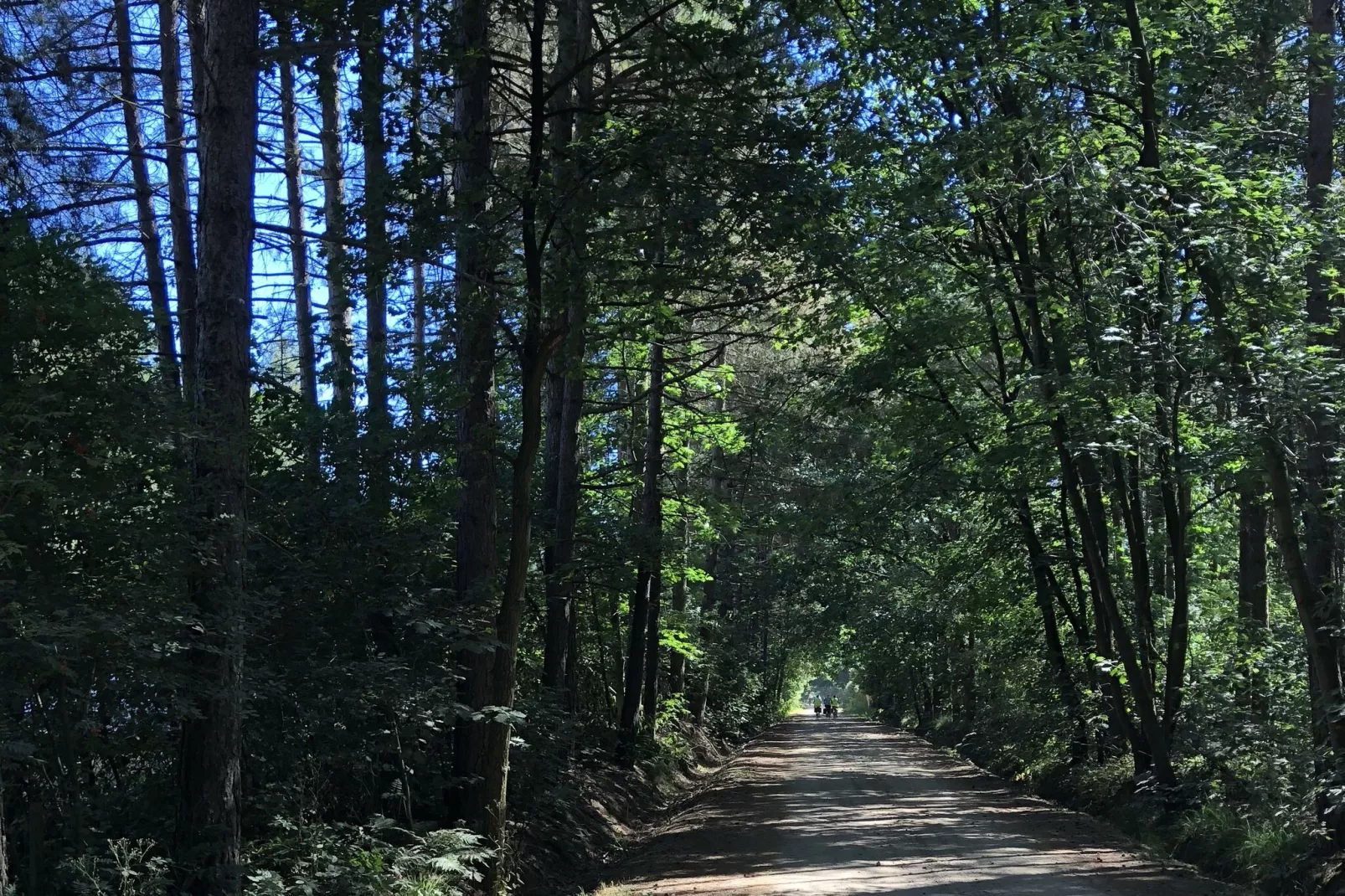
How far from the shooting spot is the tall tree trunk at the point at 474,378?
8469mm

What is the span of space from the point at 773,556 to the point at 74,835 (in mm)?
28573

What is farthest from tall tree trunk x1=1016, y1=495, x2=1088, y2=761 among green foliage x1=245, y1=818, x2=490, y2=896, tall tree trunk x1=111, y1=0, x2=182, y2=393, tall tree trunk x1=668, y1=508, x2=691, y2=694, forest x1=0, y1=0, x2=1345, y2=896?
tall tree trunk x1=111, y1=0, x2=182, y2=393

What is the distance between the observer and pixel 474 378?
9898 mm

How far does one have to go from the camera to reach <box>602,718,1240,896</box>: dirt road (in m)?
10.1

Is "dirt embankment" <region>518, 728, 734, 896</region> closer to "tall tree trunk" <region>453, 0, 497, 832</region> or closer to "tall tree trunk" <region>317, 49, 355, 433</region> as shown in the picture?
"tall tree trunk" <region>453, 0, 497, 832</region>

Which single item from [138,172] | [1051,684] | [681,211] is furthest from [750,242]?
[1051,684]

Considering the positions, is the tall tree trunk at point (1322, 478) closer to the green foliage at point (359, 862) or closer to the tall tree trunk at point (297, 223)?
the green foliage at point (359, 862)

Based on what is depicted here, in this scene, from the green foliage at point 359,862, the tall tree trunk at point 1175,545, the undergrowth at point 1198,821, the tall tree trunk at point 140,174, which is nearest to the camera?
the green foliage at point 359,862

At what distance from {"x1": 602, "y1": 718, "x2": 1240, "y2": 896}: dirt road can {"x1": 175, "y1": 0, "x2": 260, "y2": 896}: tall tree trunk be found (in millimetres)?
4700

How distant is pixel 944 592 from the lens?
22281mm

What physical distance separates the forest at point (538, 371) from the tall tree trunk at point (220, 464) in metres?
0.03

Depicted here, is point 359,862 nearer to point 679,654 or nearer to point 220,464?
point 220,464

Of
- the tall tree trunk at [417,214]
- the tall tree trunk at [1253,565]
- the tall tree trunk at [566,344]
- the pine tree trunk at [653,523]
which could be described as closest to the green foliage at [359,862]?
the tall tree trunk at [417,214]

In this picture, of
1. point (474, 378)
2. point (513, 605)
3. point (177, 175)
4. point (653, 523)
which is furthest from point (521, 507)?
point (653, 523)
